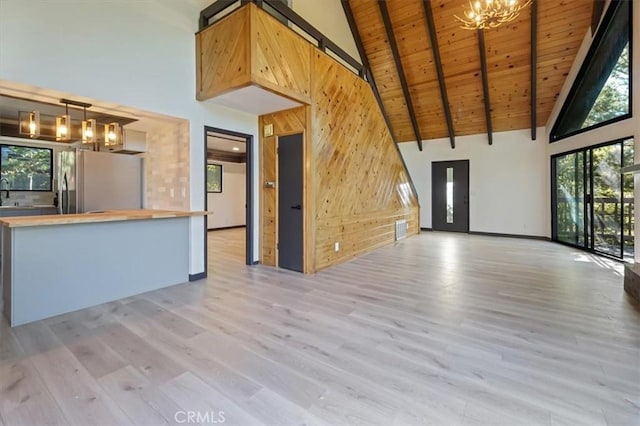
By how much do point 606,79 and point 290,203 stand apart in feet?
19.7

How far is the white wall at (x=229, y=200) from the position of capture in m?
9.48

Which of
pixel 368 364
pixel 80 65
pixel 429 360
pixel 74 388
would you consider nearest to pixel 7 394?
pixel 74 388

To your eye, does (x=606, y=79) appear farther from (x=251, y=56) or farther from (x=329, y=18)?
(x=251, y=56)

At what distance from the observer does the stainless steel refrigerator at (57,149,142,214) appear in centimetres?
435

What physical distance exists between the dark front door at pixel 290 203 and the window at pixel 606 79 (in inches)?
198

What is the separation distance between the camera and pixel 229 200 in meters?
9.91

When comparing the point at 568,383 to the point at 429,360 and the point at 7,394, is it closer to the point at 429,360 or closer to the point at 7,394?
the point at 429,360

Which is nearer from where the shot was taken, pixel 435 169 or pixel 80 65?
pixel 80 65

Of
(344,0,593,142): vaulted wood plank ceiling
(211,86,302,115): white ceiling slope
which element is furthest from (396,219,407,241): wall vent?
(211,86,302,115): white ceiling slope

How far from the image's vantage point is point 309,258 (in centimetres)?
439

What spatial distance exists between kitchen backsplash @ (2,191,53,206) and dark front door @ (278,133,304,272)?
181 inches

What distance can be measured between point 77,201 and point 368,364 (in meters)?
4.67

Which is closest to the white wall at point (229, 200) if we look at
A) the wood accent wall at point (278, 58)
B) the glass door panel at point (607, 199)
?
the wood accent wall at point (278, 58)

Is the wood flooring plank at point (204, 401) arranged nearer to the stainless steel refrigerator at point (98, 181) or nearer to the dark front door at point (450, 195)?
the stainless steel refrigerator at point (98, 181)
